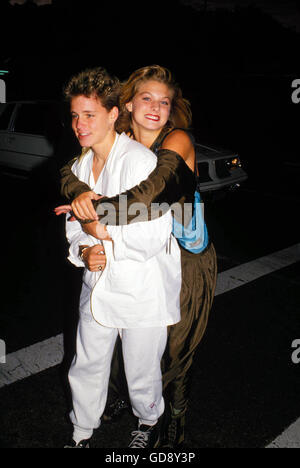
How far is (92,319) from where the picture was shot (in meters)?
2.07

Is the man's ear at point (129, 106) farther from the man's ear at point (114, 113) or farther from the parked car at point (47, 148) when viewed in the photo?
the parked car at point (47, 148)

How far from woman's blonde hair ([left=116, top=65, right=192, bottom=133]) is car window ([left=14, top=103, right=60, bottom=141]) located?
569 cm

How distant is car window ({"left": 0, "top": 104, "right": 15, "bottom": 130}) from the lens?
27.7 feet

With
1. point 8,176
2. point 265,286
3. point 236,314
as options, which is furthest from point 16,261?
point 8,176

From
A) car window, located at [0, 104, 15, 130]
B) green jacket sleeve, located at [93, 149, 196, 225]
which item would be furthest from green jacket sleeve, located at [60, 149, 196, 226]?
car window, located at [0, 104, 15, 130]

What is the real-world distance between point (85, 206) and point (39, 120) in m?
6.78

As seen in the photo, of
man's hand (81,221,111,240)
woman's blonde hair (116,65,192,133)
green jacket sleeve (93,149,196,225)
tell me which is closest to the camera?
green jacket sleeve (93,149,196,225)

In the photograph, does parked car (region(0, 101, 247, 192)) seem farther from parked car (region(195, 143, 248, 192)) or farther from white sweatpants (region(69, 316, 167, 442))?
white sweatpants (region(69, 316, 167, 442))

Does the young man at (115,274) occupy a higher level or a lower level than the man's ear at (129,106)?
lower

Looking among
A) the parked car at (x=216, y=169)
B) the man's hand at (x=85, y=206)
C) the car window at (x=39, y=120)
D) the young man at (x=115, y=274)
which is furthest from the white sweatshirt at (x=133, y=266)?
the car window at (x=39, y=120)

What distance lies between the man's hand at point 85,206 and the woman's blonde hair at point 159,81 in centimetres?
61

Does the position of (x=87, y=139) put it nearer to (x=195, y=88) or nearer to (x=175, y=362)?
(x=175, y=362)

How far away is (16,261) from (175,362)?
335cm

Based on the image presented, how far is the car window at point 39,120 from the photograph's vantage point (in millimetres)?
7719
